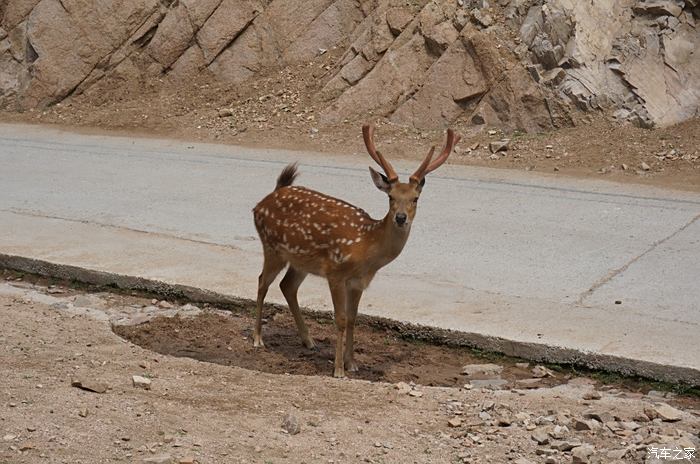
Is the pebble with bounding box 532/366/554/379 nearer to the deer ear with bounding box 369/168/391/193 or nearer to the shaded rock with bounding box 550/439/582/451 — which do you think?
the shaded rock with bounding box 550/439/582/451

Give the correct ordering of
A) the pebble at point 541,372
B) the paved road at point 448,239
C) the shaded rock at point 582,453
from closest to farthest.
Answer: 1. the shaded rock at point 582,453
2. the pebble at point 541,372
3. the paved road at point 448,239

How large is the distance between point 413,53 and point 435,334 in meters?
9.25

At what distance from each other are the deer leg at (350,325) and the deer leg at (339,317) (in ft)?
0.27

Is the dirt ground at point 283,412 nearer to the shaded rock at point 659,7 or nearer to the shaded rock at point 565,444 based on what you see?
the shaded rock at point 565,444

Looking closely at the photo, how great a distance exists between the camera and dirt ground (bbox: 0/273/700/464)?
6234 mm

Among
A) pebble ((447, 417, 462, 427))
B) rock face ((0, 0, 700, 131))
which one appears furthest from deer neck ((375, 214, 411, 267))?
rock face ((0, 0, 700, 131))

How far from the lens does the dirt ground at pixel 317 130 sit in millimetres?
14438

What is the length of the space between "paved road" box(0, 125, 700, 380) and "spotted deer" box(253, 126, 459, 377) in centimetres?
68

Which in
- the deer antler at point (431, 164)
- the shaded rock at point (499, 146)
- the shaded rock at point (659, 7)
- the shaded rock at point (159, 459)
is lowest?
the shaded rock at point (499, 146)

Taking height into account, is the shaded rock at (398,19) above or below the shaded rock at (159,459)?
above

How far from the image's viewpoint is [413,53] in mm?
17172

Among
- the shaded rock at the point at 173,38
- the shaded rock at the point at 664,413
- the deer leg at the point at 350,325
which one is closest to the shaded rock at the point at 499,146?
the shaded rock at the point at 173,38

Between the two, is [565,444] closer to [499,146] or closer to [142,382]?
[142,382]

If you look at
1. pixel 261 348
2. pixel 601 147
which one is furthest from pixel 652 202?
pixel 261 348
